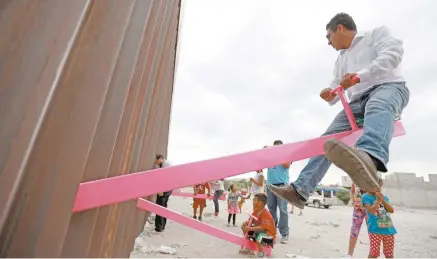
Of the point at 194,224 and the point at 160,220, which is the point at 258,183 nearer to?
the point at 160,220

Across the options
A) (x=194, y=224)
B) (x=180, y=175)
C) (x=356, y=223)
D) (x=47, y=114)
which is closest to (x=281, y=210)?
(x=356, y=223)

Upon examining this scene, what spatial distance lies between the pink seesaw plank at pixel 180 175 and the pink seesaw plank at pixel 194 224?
139 cm

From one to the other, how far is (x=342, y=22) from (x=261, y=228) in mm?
2346

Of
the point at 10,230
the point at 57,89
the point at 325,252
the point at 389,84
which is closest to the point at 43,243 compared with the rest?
the point at 10,230

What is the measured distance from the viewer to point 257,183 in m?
5.28

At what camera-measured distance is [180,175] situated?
1.10 meters

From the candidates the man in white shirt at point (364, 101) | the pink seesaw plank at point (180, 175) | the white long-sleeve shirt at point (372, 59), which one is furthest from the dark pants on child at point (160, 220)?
the pink seesaw plank at point (180, 175)

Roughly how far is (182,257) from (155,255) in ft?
1.13

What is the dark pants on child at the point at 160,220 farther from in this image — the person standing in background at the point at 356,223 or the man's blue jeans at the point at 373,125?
the man's blue jeans at the point at 373,125

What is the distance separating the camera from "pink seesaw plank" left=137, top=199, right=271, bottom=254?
242 centimetres

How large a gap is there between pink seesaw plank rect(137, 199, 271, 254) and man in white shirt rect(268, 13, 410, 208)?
3.48 ft

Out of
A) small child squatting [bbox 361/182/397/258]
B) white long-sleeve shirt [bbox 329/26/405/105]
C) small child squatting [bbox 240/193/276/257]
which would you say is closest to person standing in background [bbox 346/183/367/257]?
small child squatting [bbox 361/182/397/258]

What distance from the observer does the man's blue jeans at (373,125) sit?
1.45 metres

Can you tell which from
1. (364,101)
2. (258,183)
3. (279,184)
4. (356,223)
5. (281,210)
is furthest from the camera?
(258,183)
